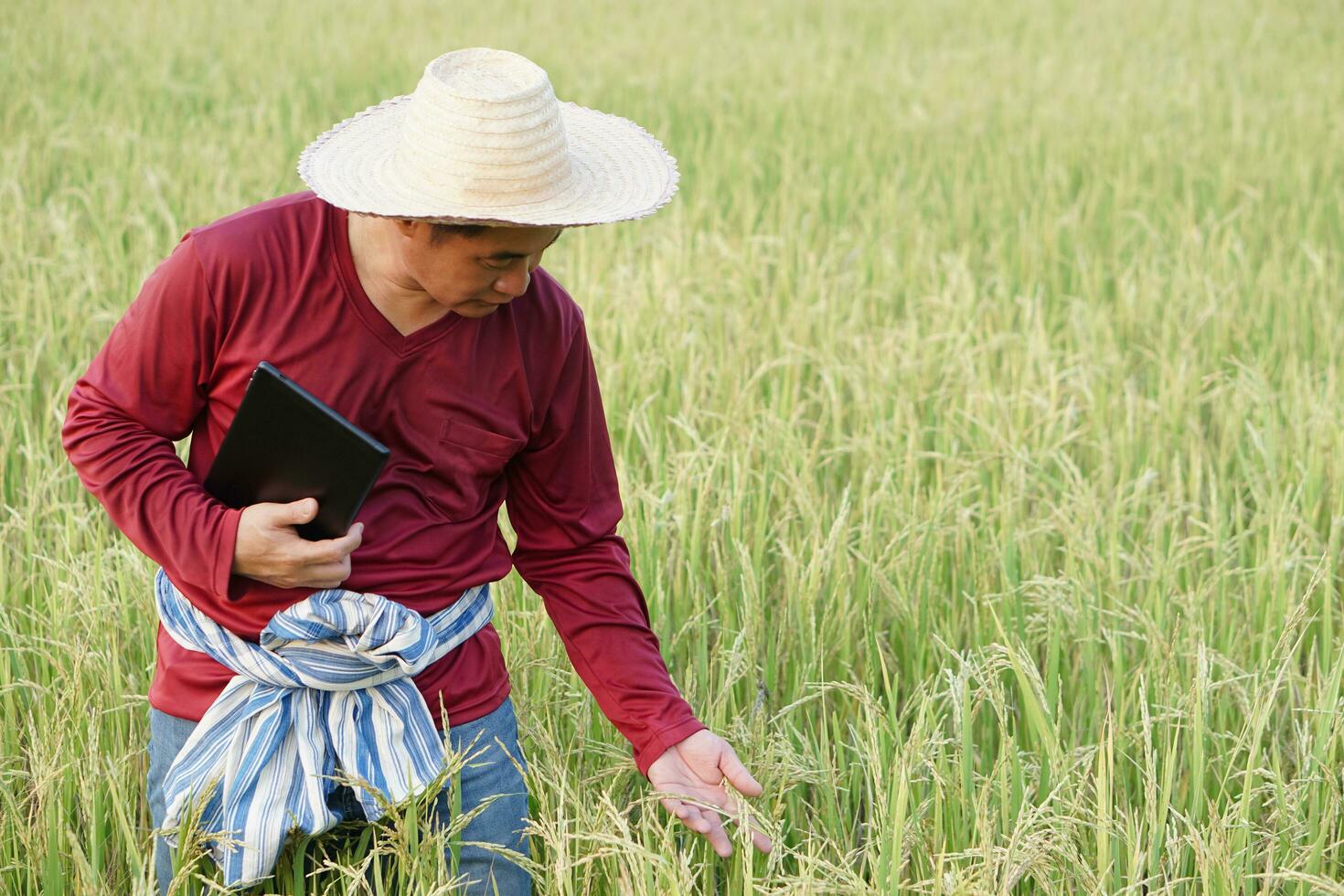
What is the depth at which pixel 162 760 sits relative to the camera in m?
1.64

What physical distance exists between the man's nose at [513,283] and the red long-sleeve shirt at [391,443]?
15 cm

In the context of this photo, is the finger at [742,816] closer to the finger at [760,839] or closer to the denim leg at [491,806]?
the finger at [760,839]

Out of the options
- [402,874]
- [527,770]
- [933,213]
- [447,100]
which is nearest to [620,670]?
[527,770]

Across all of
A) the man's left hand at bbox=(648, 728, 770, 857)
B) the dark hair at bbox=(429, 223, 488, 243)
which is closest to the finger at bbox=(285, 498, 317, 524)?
the dark hair at bbox=(429, 223, 488, 243)

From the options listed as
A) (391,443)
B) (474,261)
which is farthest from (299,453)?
(474,261)

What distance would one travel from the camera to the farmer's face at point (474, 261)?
1.43m

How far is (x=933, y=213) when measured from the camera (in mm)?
5047

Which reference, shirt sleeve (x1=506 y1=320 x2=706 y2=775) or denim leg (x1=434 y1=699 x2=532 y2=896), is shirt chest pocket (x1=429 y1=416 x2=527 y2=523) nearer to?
shirt sleeve (x1=506 y1=320 x2=706 y2=775)

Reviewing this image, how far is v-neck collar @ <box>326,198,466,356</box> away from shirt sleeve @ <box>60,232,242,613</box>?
147 millimetres

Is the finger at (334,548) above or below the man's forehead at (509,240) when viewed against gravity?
below

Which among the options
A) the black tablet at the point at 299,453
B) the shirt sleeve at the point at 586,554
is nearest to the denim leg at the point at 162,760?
the black tablet at the point at 299,453

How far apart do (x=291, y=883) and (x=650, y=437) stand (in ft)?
4.56

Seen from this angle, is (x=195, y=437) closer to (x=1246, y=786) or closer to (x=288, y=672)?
(x=288, y=672)

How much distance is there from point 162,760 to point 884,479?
4.36 ft
